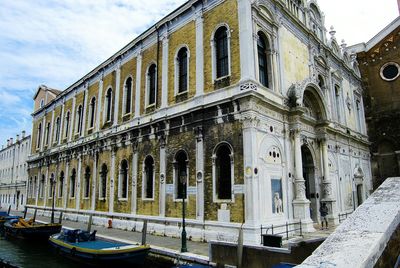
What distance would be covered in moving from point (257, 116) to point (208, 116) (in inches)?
92.3

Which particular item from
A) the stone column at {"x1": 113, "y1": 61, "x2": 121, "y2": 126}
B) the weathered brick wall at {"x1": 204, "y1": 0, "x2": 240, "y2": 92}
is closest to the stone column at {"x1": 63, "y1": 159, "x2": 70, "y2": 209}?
the stone column at {"x1": 113, "y1": 61, "x2": 121, "y2": 126}

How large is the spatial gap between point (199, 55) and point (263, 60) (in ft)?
9.95

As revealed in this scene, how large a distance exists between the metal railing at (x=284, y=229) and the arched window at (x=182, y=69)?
786cm

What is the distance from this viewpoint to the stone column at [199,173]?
13.4 metres

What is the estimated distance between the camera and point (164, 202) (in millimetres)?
15391

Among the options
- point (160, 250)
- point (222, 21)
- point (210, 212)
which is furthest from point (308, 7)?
point (160, 250)

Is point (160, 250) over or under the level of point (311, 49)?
under

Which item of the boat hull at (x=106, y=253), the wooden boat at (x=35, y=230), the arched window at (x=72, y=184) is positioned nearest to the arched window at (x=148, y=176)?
the boat hull at (x=106, y=253)

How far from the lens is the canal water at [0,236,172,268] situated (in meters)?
12.4

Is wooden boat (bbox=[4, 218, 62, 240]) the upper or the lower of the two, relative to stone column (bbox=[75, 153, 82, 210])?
lower

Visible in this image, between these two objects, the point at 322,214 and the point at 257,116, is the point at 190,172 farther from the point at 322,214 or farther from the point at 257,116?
the point at 322,214

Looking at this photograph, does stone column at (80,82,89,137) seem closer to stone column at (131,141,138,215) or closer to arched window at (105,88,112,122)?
arched window at (105,88,112,122)

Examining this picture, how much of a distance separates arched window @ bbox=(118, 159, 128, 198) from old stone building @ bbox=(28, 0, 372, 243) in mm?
65

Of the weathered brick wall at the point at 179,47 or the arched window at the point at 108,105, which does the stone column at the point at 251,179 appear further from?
the arched window at the point at 108,105
